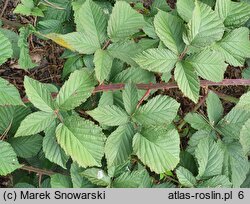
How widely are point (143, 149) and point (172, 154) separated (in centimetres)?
11

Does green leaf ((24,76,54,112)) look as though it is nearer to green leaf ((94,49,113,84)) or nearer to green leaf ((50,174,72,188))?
green leaf ((94,49,113,84))

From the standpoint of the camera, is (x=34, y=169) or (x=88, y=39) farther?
(x=34, y=169)

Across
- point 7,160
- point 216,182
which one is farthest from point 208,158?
point 7,160

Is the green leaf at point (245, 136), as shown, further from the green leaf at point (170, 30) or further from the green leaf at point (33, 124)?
the green leaf at point (33, 124)

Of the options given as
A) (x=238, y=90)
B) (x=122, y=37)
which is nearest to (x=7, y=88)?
(x=122, y=37)

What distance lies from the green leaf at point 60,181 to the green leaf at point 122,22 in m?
0.59

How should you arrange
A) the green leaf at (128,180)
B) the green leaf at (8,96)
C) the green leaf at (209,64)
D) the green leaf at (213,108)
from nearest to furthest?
the green leaf at (8,96) < the green leaf at (209,64) < the green leaf at (128,180) < the green leaf at (213,108)

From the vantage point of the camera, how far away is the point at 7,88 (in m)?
1.33

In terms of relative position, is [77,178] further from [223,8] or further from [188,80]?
[223,8]

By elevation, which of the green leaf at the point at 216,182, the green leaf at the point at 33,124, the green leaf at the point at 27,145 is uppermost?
the green leaf at the point at 33,124

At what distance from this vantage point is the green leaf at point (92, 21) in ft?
Answer: 4.81

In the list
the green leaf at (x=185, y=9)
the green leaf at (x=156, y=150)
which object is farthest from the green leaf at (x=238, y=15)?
the green leaf at (x=156, y=150)

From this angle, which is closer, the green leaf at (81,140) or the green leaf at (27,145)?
the green leaf at (81,140)

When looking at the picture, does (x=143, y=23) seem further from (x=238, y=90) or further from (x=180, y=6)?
(x=238, y=90)
